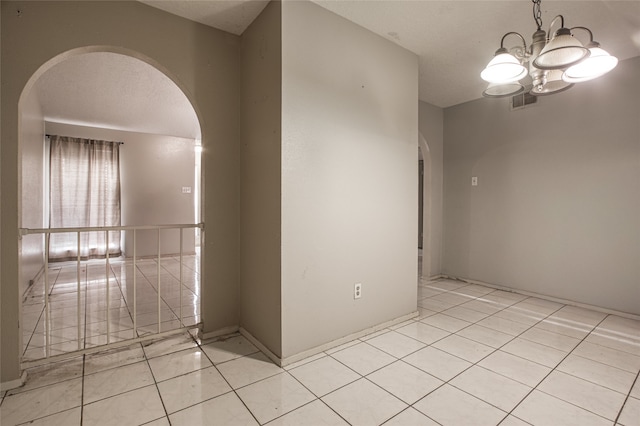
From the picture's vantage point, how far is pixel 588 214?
3301mm

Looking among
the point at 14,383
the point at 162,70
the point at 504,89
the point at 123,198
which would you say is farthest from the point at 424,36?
the point at 123,198

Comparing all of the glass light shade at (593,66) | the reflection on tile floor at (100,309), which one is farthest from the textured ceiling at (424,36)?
the reflection on tile floor at (100,309)

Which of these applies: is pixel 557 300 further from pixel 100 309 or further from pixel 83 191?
pixel 83 191

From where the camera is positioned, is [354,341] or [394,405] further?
[354,341]

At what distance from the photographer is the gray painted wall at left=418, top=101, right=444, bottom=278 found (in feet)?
14.7

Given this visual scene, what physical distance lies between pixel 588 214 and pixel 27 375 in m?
5.20

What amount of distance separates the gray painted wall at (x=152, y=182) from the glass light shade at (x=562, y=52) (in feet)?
22.2

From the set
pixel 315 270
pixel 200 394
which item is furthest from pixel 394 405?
pixel 200 394

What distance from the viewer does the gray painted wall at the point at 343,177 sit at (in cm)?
219

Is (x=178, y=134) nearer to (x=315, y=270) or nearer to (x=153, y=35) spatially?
(x=153, y=35)

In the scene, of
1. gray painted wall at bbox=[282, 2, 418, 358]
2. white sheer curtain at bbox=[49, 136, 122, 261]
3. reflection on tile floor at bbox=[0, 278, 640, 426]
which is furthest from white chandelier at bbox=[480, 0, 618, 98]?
white sheer curtain at bbox=[49, 136, 122, 261]

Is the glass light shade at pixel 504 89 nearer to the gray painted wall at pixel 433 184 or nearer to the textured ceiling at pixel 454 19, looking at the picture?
the textured ceiling at pixel 454 19

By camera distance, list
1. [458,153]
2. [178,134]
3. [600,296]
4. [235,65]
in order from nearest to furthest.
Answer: [235,65] → [600,296] → [458,153] → [178,134]

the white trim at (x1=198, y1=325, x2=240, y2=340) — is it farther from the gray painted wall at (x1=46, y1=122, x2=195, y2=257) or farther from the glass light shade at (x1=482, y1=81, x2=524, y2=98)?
the gray painted wall at (x1=46, y1=122, x2=195, y2=257)
